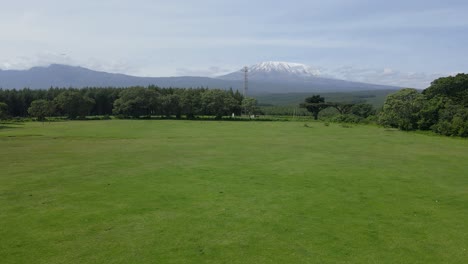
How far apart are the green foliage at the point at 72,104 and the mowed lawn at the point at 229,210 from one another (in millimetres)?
60285

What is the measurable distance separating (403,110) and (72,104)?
65.6m

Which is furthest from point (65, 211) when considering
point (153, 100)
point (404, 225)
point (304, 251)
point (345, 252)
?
point (153, 100)

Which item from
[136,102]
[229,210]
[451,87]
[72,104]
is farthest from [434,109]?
[72,104]

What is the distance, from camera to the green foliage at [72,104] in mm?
82875

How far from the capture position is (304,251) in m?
10.4

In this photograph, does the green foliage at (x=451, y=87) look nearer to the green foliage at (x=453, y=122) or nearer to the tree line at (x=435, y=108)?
the tree line at (x=435, y=108)

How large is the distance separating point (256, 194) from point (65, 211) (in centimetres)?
745

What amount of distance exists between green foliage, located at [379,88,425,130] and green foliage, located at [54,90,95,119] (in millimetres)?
61734

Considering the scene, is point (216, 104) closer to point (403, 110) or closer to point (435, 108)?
point (403, 110)

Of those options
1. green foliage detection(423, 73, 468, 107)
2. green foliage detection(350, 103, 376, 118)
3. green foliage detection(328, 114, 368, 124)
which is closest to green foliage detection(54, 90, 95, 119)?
green foliage detection(328, 114, 368, 124)

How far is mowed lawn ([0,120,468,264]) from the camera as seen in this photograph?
33.8 feet

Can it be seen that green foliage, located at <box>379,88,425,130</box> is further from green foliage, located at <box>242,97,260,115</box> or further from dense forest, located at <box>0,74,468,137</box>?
green foliage, located at <box>242,97,260,115</box>

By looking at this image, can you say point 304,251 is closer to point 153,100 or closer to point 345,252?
point 345,252

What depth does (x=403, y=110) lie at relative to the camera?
61.6m
